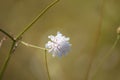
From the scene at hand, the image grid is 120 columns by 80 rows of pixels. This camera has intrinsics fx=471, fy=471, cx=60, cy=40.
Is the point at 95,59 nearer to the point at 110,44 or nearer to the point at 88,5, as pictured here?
the point at 110,44

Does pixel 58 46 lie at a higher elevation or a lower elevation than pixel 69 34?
lower

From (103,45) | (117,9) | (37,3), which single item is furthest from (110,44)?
(37,3)

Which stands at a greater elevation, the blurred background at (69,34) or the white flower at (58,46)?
the blurred background at (69,34)

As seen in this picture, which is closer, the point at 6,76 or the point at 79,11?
the point at 6,76

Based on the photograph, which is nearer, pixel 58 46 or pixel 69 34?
pixel 58 46

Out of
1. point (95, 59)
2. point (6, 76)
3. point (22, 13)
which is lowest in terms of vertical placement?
point (6, 76)

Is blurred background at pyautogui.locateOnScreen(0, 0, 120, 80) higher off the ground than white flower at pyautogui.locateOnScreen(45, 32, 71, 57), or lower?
higher

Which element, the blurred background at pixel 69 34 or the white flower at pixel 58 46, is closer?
the white flower at pixel 58 46

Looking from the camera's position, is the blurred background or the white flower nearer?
the white flower
